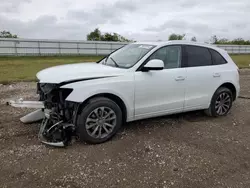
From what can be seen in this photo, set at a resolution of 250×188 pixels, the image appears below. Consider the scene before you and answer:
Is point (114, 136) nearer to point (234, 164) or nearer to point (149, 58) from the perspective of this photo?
point (149, 58)

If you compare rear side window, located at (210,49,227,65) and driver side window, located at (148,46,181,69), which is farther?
rear side window, located at (210,49,227,65)

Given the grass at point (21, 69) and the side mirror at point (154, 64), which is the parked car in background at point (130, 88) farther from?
the grass at point (21, 69)

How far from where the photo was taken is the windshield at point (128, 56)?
14.1 ft

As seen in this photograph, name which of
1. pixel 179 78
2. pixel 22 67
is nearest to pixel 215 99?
pixel 179 78

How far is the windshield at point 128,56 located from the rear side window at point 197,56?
871 millimetres

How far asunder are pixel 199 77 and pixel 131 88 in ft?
5.30

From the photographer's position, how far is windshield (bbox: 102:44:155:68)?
169 inches

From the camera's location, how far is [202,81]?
4828 millimetres

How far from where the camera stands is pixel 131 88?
157 inches

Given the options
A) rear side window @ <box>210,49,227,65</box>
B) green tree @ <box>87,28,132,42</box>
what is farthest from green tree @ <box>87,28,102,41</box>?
rear side window @ <box>210,49,227,65</box>

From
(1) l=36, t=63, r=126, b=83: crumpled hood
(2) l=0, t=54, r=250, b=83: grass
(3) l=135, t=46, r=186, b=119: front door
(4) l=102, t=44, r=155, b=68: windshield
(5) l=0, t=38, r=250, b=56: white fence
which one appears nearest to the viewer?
(1) l=36, t=63, r=126, b=83: crumpled hood

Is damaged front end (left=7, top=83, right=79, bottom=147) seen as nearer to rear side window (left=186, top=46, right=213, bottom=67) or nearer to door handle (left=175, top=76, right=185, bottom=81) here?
door handle (left=175, top=76, right=185, bottom=81)

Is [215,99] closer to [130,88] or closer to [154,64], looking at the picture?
[154,64]

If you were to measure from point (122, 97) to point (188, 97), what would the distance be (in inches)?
60.0
